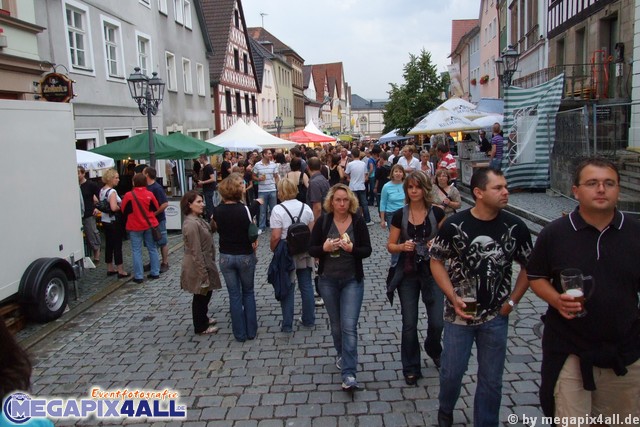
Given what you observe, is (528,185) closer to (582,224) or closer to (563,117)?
(563,117)

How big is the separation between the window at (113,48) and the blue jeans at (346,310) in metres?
14.0

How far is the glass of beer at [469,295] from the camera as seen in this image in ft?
11.3

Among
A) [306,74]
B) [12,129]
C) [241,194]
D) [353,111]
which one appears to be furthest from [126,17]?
[353,111]

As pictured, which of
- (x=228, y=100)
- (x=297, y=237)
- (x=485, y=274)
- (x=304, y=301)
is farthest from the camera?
(x=228, y=100)

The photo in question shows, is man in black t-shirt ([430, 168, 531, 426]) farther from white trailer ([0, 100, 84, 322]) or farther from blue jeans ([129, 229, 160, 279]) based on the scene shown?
blue jeans ([129, 229, 160, 279])

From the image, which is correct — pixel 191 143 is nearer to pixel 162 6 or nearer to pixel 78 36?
pixel 78 36

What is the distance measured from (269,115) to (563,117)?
34.0 metres

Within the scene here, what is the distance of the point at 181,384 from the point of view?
16.2ft

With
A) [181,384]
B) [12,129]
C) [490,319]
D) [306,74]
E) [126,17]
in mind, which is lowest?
[181,384]

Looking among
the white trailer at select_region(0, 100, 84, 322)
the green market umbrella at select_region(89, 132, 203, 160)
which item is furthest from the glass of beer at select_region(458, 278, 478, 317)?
the green market umbrella at select_region(89, 132, 203, 160)

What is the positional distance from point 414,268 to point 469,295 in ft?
3.39

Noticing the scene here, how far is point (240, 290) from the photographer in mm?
5969

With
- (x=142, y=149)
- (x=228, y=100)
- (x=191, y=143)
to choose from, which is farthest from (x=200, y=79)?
(x=142, y=149)

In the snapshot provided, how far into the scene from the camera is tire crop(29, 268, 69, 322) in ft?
21.6
